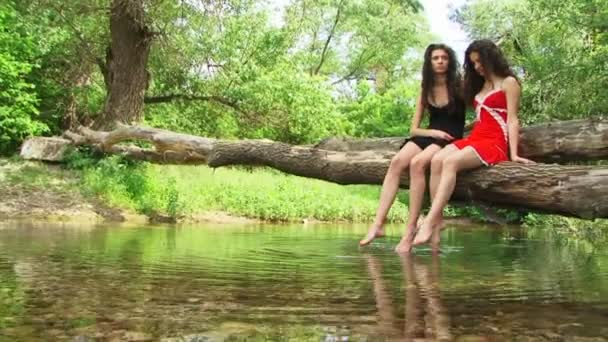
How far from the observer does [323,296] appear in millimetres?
3309

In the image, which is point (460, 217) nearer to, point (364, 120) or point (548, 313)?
point (364, 120)

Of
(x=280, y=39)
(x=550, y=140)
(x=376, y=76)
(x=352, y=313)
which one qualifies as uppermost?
(x=376, y=76)

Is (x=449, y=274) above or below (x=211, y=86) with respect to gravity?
below

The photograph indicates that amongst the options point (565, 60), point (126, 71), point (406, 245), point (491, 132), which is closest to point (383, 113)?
point (126, 71)

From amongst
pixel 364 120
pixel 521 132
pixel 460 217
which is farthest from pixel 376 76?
pixel 521 132

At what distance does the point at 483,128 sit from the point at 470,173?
46 centimetres

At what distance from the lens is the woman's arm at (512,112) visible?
515cm

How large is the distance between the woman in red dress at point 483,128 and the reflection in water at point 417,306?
0.72m

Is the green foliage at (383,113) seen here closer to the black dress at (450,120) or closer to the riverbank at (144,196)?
the riverbank at (144,196)

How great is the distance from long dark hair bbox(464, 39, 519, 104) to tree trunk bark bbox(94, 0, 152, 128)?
33.3ft

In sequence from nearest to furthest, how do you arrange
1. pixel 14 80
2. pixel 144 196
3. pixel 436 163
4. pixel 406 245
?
1. pixel 436 163
2. pixel 406 245
3. pixel 144 196
4. pixel 14 80

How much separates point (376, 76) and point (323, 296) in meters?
44.4

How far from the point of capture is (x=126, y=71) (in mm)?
14805

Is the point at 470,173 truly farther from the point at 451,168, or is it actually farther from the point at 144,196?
the point at 144,196
